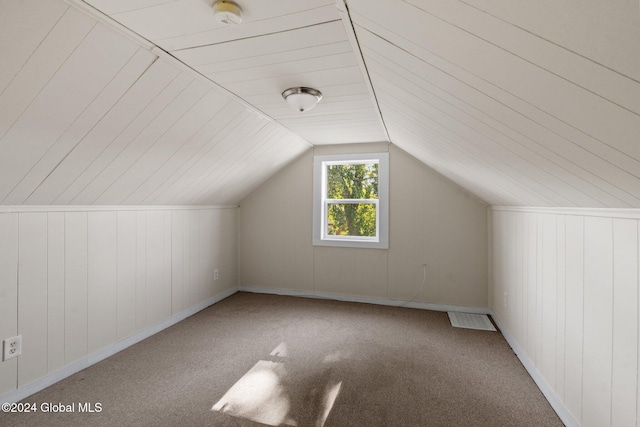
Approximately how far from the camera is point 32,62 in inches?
50.0

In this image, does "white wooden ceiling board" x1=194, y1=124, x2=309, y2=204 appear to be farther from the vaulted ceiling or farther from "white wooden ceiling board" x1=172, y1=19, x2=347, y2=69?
"white wooden ceiling board" x1=172, y1=19, x2=347, y2=69

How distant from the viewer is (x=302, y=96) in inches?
80.8

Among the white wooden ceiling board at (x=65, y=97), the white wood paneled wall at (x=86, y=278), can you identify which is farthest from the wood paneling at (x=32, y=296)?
the white wooden ceiling board at (x=65, y=97)

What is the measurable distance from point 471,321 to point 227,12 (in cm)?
348

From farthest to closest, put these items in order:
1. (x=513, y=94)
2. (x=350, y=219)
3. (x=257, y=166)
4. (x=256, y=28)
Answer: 1. (x=350, y=219)
2. (x=257, y=166)
3. (x=256, y=28)
4. (x=513, y=94)

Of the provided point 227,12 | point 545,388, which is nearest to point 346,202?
point 545,388

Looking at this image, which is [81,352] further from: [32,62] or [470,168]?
[470,168]

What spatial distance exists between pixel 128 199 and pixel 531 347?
3.42 meters

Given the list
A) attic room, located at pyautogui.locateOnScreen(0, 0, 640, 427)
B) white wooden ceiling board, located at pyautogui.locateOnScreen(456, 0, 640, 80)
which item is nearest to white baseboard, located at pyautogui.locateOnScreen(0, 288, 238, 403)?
attic room, located at pyautogui.locateOnScreen(0, 0, 640, 427)

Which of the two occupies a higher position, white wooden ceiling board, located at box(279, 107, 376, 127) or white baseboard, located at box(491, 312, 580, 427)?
white wooden ceiling board, located at box(279, 107, 376, 127)

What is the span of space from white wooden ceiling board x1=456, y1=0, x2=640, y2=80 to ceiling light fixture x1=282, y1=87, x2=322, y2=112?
4.85ft

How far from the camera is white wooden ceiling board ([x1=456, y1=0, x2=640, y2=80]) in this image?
0.50 meters

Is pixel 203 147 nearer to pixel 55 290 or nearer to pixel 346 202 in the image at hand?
pixel 55 290

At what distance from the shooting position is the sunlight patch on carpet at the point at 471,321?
10.3 ft
